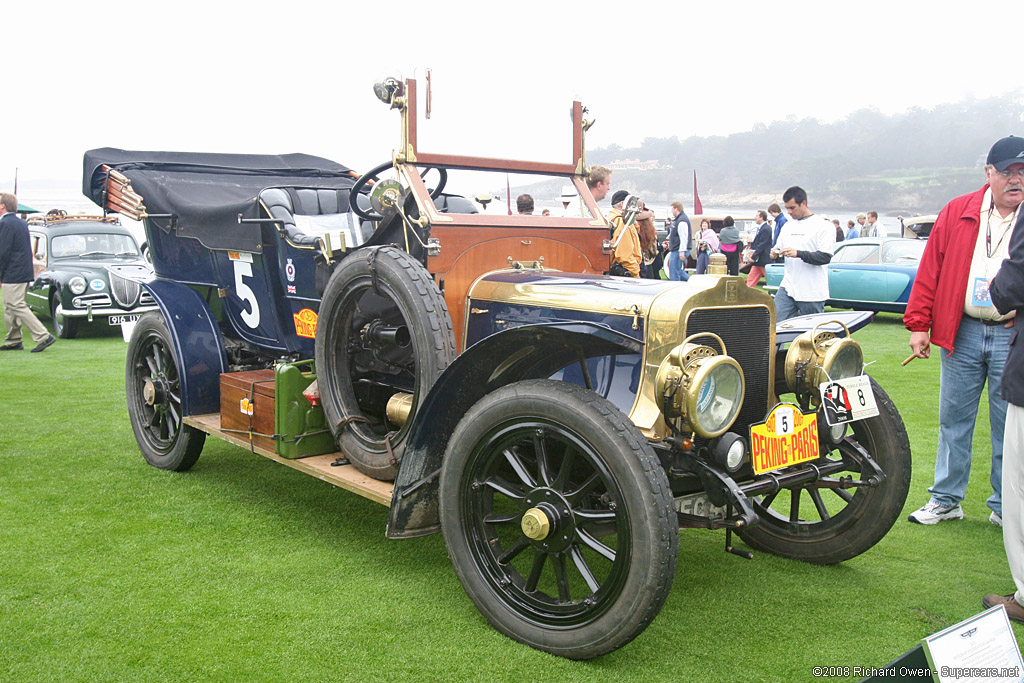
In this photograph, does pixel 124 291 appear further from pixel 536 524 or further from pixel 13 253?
pixel 536 524

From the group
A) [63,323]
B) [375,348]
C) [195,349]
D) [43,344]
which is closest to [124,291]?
[63,323]

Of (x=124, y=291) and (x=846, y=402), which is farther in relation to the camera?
(x=124, y=291)

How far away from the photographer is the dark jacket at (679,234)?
14453 millimetres

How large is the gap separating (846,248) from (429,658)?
1266 centimetres

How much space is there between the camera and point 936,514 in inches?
163

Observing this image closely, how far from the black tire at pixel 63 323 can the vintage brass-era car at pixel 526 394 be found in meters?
7.17

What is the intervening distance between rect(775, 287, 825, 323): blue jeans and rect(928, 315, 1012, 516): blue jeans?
301 centimetres

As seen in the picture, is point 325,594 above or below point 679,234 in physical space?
below

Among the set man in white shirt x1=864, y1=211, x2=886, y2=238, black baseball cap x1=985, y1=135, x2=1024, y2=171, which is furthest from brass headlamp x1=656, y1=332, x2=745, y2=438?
man in white shirt x1=864, y1=211, x2=886, y2=238

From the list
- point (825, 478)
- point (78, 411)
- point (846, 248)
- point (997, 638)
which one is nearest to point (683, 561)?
point (825, 478)

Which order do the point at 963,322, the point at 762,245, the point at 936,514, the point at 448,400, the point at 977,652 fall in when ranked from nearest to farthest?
1. the point at 977,652
2. the point at 448,400
3. the point at 963,322
4. the point at 936,514
5. the point at 762,245

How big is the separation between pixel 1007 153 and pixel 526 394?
7.44ft

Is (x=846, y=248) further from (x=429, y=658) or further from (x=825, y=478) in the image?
(x=429, y=658)

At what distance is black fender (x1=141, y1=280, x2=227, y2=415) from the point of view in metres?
4.69
